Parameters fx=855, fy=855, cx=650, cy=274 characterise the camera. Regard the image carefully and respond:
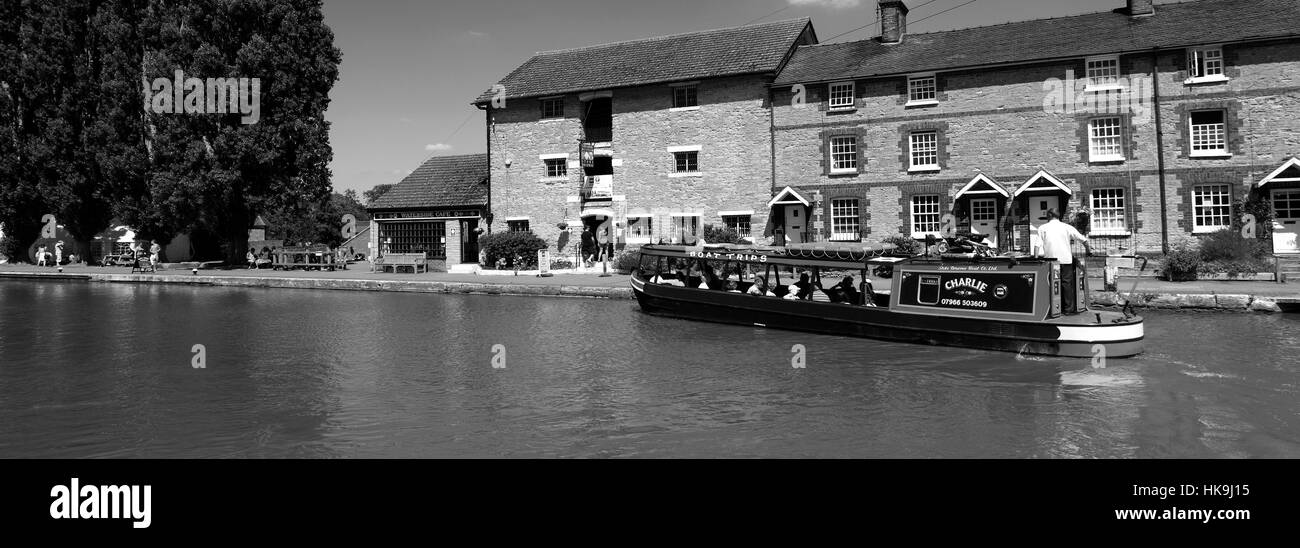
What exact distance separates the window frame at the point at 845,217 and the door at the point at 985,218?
12.7 ft

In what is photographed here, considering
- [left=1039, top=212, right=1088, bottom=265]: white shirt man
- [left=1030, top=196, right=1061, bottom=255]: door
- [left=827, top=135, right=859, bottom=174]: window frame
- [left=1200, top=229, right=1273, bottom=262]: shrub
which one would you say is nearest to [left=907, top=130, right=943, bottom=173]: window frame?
[left=827, top=135, right=859, bottom=174]: window frame

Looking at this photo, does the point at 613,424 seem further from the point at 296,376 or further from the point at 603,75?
the point at 603,75

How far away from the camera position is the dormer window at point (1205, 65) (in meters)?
26.3

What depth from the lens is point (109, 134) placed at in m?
40.2

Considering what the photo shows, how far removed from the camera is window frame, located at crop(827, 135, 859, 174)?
102ft

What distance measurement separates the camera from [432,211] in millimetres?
38938

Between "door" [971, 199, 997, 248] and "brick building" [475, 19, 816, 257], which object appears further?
"brick building" [475, 19, 816, 257]

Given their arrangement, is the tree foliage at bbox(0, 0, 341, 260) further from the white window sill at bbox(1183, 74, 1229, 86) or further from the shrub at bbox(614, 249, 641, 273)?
the white window sill at bbox(1183, 74, 1229, 86)

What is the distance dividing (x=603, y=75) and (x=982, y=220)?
16.1 meters

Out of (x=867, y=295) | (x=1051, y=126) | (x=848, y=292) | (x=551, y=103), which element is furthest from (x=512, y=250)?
(x=1051, y=126)

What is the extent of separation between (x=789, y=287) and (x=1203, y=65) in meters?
17.2

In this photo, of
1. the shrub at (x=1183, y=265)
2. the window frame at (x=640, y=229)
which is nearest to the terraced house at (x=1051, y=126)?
the shrub at (x=1183, y=265)

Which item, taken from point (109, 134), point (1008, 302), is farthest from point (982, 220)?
point (109, 134)

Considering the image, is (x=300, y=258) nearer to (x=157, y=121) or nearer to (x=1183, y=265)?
(x=157, y=121)
